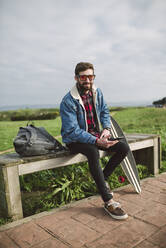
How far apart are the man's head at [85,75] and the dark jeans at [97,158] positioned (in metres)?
0.78

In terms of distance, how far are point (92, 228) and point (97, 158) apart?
79cm

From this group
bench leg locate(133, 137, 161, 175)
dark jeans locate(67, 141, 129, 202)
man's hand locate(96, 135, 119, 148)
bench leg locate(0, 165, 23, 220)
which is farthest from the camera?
bench leg locate(133, 137, 161, 175)

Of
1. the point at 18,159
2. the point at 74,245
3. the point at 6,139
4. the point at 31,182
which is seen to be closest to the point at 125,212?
the point at 74,245

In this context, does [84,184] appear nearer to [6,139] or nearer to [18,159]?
[18,159]

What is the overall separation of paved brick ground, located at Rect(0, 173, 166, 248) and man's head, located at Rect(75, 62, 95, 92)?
58.0 inches

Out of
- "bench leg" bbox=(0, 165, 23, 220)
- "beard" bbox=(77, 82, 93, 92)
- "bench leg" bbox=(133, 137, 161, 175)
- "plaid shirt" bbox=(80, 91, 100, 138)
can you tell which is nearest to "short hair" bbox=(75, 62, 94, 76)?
"beard" bbox=(77, 82, 93, 92)

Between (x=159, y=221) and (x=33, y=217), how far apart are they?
1.33 metres

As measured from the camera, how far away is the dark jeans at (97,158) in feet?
8.76

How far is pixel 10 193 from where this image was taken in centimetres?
251

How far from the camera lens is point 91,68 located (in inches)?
120

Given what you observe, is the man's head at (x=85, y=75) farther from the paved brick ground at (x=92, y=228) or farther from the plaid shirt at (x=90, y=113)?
the paved brick ground at (x=92, y=228)

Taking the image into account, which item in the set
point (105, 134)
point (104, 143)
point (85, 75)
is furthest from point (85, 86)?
point (104, 143)

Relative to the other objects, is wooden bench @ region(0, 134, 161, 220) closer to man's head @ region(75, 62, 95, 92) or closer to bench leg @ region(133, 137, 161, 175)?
man's head @ region(75, 62, 95, 92)

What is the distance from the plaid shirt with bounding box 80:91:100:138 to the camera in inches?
123
